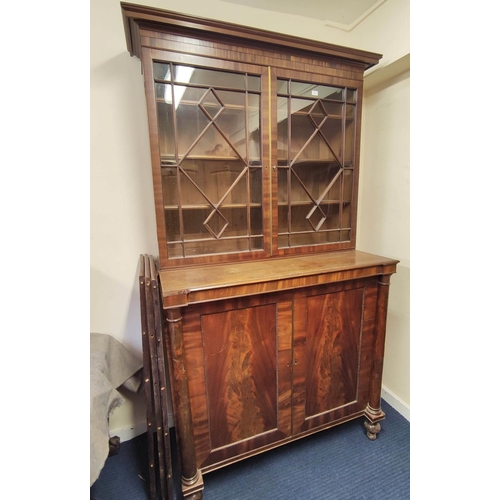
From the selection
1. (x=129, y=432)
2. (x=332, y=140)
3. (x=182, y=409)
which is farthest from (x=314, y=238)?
(x=129, y=432)

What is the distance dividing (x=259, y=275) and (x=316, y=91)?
A: 1.03 metres

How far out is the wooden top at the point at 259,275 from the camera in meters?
1.04

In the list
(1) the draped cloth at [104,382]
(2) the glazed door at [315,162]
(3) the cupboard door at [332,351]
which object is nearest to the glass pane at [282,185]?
(2) the glazed door at [315,162]

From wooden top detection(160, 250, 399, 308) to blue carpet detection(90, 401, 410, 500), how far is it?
0.97m

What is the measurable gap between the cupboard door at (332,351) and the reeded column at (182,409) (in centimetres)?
51

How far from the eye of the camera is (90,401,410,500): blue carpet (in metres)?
1.27

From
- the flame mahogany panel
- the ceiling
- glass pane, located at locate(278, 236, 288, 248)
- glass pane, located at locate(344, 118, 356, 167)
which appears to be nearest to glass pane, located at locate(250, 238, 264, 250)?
glass pane, located at locate(278, 236, 288, 248)

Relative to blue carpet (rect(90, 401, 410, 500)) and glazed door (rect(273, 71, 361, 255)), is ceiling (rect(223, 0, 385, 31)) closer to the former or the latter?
glazed door (rect(273, 71, 361, 255))

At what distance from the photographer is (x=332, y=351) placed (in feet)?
4.52

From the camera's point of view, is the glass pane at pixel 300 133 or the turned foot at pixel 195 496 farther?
the glass pane at pixel 300 133

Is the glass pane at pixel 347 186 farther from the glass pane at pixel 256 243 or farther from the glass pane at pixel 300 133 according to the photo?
the glass pane at pixel 256 243

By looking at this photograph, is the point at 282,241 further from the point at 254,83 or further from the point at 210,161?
the point at 254,83
